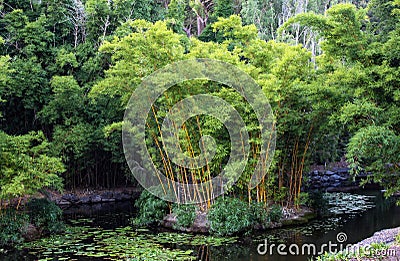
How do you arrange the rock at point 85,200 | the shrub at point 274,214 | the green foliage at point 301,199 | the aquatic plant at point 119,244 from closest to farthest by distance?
the aquatic plant at point 119,244 < the shrub at point 274,214 < the green foliage at point 301,199 < the rock at point 85,200

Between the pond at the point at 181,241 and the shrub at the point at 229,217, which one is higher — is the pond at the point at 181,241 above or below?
below

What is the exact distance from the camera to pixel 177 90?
31.4ft

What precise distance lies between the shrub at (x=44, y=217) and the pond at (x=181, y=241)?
0.38 meters

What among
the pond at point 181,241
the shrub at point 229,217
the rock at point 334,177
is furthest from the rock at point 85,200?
the rock at point 334,177

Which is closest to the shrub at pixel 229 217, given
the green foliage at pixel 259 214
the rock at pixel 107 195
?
the green foliage at pixel 259 214

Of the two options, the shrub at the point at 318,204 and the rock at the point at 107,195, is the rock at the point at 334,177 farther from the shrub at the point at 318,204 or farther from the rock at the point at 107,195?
the rock at the point at 107,195

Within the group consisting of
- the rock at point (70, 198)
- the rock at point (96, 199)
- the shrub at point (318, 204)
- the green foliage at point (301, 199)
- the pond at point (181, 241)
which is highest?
the green foliage at point (301, 199)

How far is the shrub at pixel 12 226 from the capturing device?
8.86m

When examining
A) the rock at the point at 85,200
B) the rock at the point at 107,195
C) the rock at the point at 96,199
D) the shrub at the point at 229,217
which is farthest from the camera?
the rock at the point at 107,195

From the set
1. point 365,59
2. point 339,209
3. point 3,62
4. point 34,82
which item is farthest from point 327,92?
point 34,82

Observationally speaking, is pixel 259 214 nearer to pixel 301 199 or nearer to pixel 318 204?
pixel 301 199

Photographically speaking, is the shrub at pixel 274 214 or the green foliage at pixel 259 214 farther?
the shrub at pixel 274 214

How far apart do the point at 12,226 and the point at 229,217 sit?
4.37 meters

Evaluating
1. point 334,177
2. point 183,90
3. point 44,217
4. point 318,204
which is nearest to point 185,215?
point 183,90
